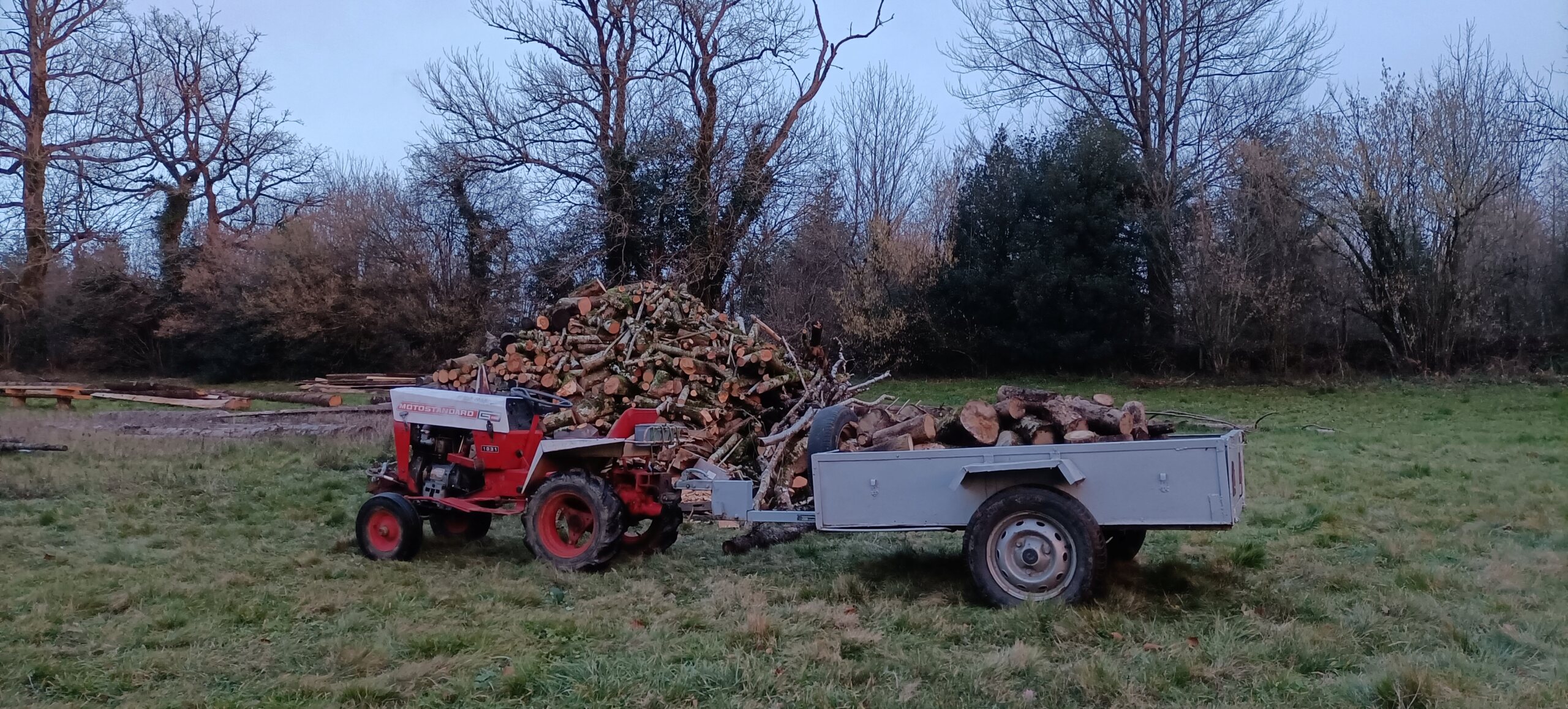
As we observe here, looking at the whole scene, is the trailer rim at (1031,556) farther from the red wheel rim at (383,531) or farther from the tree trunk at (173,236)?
the tree trunk at (173,236)

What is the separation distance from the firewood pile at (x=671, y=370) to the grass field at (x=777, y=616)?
2.18m

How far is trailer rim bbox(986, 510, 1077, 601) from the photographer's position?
5070mm

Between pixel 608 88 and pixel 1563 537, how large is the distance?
2127 cm

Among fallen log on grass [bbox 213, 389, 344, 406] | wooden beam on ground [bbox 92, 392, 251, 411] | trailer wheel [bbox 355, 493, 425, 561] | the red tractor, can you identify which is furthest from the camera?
fallen log on grass [bbox 213, 389, 344, 406]

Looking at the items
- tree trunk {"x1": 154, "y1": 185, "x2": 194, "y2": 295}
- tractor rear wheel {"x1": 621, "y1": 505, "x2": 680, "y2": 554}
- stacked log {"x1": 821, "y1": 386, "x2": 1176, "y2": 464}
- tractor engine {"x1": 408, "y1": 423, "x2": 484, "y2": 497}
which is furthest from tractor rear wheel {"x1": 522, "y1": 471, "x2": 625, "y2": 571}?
tree trunk {"x1": 154, "y1": 185, "x2": 194, "y2": 295}

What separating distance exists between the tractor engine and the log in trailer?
272 cm

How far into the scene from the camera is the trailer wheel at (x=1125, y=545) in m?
6.02

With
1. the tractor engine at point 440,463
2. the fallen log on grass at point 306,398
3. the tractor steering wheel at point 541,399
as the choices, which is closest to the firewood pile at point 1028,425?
the tractor steering wheel at point 541,399

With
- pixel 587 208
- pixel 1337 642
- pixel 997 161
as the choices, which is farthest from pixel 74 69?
pixel 1337 642

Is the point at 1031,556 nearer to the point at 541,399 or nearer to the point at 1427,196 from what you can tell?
the point at 541,399

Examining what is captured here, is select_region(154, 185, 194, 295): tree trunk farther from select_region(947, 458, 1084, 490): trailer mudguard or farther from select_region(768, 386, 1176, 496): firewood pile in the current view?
select_region(947, 458, 1084, 490): trailer mudguard

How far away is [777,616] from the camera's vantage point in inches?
198

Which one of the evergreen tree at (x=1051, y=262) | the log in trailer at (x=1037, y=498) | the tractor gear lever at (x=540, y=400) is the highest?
the evergreen tree at (x=1051, y=262)

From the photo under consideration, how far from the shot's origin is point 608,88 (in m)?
24.0
